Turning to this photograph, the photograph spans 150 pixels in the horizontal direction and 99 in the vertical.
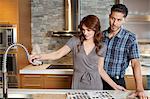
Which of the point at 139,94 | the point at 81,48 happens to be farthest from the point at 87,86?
the point at 139,94

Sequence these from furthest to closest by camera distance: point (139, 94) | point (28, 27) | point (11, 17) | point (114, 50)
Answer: point (28, 27)
point (11, 17)
point (114, 50)
point (139, 94)

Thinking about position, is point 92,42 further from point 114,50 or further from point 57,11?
point 57,11

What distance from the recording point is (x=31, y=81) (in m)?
3.19

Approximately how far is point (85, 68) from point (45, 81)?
1126 millimetres

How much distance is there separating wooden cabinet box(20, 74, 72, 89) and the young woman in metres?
0.97

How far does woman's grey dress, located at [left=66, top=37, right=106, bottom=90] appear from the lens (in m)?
2.18

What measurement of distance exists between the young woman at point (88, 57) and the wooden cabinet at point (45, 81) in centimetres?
97

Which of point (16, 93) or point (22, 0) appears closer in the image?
point (16, 93)

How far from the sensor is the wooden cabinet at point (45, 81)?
3.18 metres

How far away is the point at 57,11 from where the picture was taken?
146 inches

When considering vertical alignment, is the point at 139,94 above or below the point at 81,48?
A: below

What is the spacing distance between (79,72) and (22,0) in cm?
147

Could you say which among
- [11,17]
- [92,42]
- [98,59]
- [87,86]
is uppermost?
[11,17]

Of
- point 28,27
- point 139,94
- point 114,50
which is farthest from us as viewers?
point 28,27
